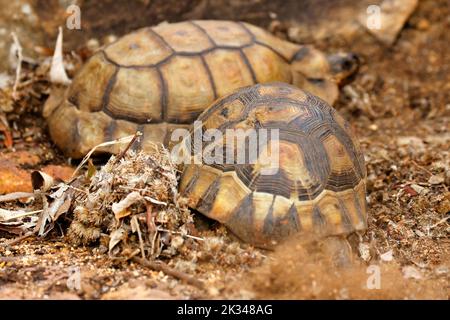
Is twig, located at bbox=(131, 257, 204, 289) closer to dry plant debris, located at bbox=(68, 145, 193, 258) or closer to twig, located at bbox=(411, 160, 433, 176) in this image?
dry plant debris, located at bbox=(68, 145, 193, 258)

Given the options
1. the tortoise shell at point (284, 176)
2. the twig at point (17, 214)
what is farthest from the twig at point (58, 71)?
the tortoise shell at point (284, 176)

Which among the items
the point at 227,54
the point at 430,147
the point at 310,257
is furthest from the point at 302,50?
the point at 310,257

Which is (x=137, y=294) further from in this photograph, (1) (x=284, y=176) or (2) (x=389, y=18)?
(2) (x=389, y=18)

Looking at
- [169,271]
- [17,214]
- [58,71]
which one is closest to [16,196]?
[17,214]

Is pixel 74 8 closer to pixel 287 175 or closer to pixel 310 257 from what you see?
→ pixel 287 175

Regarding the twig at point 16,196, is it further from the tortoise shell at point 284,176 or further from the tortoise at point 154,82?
the tortoise shell at point 284,176

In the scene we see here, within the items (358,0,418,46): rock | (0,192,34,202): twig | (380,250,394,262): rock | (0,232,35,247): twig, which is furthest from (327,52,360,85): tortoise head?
(0,232,35,247): twig
